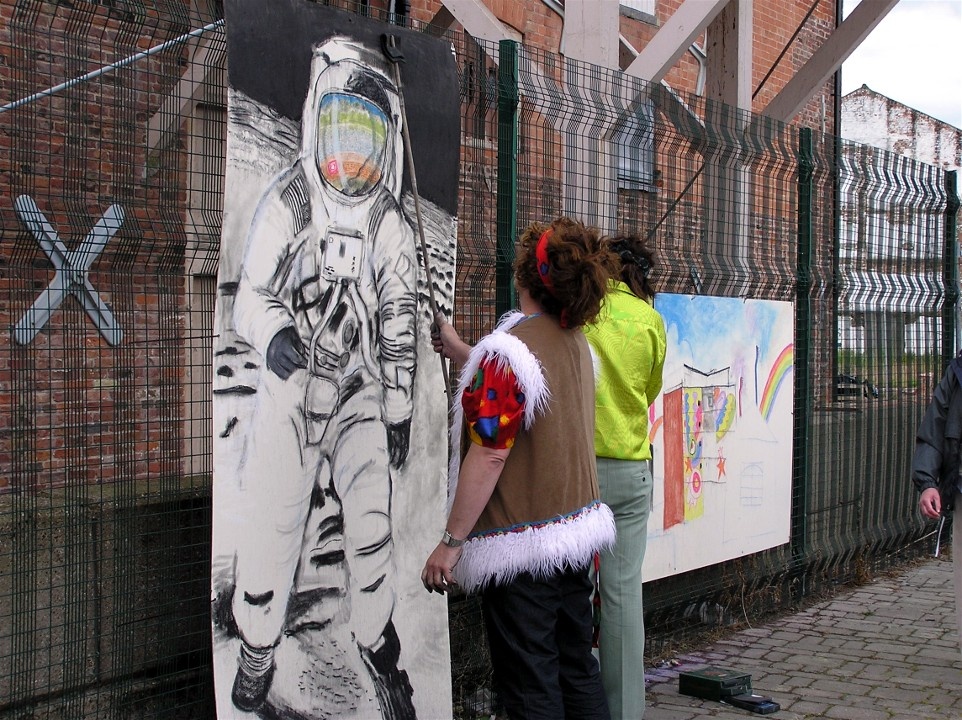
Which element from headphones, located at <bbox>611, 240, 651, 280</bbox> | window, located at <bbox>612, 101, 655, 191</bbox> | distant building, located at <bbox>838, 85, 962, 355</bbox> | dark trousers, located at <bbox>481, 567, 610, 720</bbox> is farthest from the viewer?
distant building, located at <bbox>838, 85, 962, 355</bbox>

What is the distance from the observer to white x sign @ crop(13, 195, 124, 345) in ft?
11.1

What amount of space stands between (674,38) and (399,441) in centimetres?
336

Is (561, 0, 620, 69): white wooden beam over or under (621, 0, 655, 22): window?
under

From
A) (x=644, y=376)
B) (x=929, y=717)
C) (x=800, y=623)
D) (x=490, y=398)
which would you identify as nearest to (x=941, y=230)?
(x=800, y=623)

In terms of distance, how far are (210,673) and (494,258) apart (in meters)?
2.07

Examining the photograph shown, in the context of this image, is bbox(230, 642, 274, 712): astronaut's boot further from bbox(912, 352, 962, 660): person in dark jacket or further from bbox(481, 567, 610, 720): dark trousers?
bbox(912, 352, 962, 660): person in dark jacket

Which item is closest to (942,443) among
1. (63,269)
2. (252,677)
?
(252,677)

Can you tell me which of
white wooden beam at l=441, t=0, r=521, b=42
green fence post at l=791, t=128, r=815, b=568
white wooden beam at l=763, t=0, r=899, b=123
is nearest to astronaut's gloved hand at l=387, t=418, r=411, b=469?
white wooden beam at l=441, t=0, r=521, b=42

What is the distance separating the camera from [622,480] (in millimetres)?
4262

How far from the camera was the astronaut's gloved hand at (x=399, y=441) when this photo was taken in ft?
13.5

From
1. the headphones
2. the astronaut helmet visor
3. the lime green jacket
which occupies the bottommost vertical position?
the lime green jacket

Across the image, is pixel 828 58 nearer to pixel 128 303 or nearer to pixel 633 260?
pixel 633 260

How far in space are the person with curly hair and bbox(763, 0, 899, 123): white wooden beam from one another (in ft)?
16.2

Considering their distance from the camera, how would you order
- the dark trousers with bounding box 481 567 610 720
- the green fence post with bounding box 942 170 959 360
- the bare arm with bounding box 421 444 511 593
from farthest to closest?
the green fence post with bounding box 942 170 959 360 → the dark trousers with bounding box 481 567 610 720 → the bare arm with bounding box 421 444 511 593
